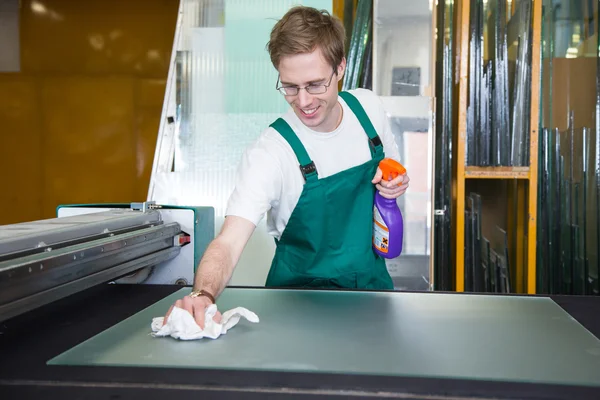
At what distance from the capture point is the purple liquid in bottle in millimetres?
1678

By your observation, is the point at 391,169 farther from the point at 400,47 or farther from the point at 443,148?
the point at 443,148

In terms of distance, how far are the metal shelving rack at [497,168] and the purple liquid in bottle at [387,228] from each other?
128 cm

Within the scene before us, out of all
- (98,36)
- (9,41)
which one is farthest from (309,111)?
(9,41)

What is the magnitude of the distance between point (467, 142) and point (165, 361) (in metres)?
2.32

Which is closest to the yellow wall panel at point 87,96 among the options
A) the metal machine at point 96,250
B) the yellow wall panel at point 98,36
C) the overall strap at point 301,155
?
the yellow wall panel at point 98,36

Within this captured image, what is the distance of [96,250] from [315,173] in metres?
0.66

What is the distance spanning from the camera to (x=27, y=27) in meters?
5.01

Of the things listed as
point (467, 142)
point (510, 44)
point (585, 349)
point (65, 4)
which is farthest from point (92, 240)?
point (65, 4)

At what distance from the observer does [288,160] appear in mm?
1635

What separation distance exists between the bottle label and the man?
0.07 ft

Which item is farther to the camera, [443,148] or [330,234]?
[443,148]

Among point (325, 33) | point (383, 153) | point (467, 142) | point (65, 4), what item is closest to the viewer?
point (325, 33)

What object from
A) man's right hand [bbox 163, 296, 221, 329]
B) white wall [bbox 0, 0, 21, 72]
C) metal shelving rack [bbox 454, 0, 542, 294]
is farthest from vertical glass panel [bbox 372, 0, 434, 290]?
white wall [bbox 0, 0, 21, 72]

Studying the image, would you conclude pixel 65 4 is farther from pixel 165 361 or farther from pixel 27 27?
pixel 165 361
